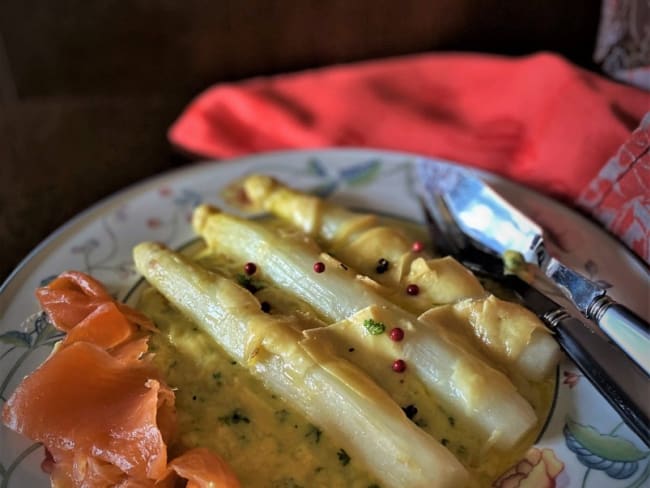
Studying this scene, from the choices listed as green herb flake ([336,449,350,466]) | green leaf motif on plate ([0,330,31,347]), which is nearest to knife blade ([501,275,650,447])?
green herb flake ([336,449,350,466])

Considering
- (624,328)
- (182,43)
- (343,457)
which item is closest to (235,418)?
(343,457)

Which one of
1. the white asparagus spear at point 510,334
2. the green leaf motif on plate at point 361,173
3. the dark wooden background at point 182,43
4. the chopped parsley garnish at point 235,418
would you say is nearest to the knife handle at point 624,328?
the white asparagus spear at point 510,334

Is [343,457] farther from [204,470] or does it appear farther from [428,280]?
[428,280]

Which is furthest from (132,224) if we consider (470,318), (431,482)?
(431,482)

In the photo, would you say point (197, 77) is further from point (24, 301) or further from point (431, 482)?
point (431, 482)

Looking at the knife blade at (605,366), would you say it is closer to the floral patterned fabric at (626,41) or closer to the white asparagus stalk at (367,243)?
the white asparagus stalk at (367,243)

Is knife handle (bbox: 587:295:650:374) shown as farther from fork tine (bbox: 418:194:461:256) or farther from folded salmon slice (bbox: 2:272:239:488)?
folded salmon slice (bbox: 2:272:239:488)
